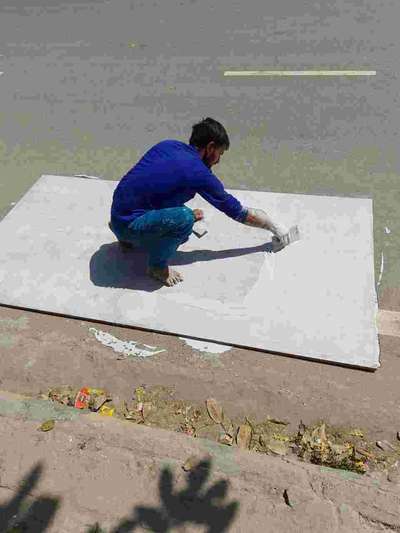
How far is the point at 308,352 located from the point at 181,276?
1226 mm

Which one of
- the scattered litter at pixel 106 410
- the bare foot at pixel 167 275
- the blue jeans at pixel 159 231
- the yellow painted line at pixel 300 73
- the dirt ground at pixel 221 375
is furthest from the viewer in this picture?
the yellow painted line at pixel 300 73

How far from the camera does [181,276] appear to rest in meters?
4.30

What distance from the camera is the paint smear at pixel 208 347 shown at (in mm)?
3760

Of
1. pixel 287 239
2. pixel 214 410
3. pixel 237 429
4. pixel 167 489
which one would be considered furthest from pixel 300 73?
pixel 167 489

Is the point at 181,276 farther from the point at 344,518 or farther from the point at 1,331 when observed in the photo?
the point at 344,518

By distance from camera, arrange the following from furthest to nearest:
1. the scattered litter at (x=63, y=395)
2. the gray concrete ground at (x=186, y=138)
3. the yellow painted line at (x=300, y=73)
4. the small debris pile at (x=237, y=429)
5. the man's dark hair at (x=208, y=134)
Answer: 1. the yellow painted line at (x=300, y=73)
2. the man's dark hair at (x=208, y=134)
3. the scattered litter at (x=63, y=395)
4. the small debris pile at (x=237, y=429)
5. the gray concrete ground at (x=186, y=138)

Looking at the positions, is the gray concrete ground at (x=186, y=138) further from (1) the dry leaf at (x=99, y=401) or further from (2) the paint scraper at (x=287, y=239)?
(2) the paint scraper at (x=287, y=239)

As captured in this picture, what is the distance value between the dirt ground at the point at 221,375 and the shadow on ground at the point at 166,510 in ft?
1.94

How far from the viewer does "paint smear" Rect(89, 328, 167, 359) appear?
3.79 meters

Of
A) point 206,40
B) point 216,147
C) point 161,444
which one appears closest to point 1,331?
point 161,444

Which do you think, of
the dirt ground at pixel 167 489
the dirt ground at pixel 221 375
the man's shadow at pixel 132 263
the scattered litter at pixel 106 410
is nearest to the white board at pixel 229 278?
the man's shadow at pixel 132 263

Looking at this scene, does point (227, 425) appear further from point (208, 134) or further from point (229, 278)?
point (208, 134)

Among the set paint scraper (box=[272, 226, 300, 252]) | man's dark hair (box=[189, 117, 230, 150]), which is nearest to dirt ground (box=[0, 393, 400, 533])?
paint scraper (box=[272, 226, 300, 252])

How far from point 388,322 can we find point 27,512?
2.70m
